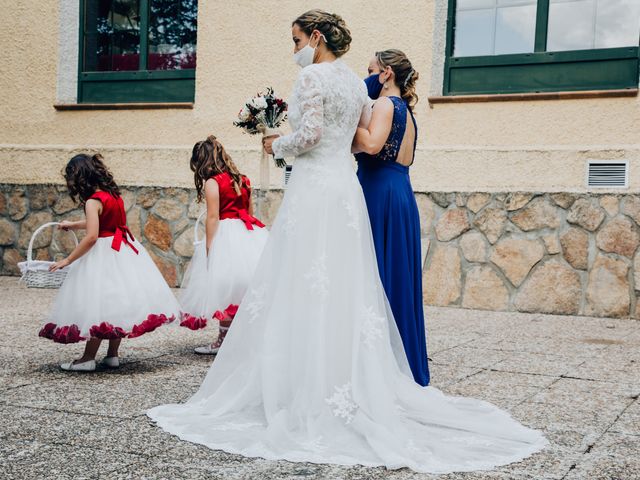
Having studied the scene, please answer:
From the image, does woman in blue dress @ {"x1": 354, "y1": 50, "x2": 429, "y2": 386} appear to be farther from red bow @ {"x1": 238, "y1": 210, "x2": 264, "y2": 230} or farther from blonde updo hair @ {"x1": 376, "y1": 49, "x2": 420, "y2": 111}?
red bow @ {"x1": 238, "y1": 210, "x2": 264, "y2": 230}

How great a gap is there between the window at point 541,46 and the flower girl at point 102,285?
4.72m

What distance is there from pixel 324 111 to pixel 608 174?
194 inches

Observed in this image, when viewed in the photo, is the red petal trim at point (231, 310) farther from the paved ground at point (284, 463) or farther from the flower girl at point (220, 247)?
the paved ground at point (284, 463)

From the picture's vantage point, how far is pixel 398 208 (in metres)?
4.41

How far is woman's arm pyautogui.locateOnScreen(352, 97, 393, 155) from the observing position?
415 cm

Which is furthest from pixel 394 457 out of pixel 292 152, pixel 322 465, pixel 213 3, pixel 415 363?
pixel 213 3

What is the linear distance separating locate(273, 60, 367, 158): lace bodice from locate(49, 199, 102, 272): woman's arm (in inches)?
61.5

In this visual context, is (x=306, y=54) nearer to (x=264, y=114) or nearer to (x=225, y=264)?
(x=264, y=114)

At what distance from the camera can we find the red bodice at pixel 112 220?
17.0 feet

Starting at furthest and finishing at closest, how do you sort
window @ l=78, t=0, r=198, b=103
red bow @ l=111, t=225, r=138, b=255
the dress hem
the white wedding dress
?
window @ l=78, t=0, r=198, b=103, red bow @ l=111, t=225, r=138, b=255, the dress hem, the white wedding dress

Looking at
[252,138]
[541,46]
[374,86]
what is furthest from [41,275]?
[541,46]

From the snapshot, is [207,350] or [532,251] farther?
[532,251]

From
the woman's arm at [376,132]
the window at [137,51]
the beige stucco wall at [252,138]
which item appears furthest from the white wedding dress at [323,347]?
the window at [137,51]

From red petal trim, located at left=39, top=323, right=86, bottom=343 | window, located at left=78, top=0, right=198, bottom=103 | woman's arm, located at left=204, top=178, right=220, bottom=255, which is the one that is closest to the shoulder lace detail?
red petal trim, located at left=39, top=323, right=86, bottom=343
